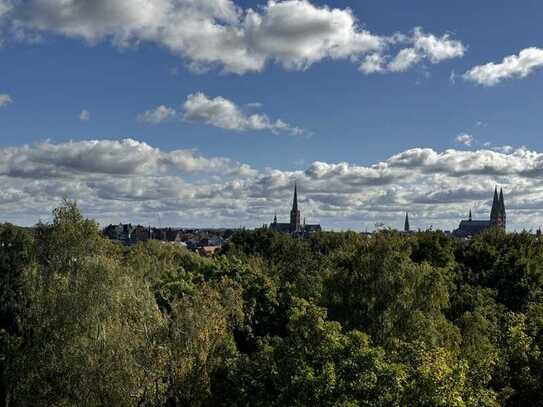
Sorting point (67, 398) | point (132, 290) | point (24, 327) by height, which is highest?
point (132, 290)

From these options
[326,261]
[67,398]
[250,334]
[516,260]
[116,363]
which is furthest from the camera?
[326,261]

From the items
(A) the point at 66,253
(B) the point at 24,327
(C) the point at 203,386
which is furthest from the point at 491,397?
(A) the point at 66,253

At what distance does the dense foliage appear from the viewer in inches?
851

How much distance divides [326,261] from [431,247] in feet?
45.1

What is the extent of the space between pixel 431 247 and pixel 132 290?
33.4 meters

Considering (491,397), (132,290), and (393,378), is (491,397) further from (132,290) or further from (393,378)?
(132,290)

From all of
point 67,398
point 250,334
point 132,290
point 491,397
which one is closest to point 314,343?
point 491,397

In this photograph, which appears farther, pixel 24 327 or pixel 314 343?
pixel 24 327

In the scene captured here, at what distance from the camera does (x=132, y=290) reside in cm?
3138

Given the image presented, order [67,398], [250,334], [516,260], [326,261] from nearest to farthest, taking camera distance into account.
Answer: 1. [67,398]
2. [250,334]
3. [516,260]
4. [326,261]

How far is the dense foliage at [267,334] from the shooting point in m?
21.6

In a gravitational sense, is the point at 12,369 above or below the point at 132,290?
below

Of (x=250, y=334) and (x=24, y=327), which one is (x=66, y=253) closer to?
(x=24, y=327)

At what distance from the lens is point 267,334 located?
36.0 m
